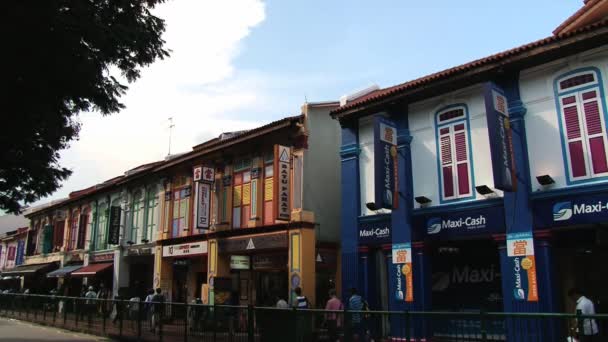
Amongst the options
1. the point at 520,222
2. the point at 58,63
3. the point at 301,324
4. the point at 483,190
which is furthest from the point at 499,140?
the point at 58,63

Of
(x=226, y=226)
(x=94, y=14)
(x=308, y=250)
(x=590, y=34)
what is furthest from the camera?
(x=226, y=226)

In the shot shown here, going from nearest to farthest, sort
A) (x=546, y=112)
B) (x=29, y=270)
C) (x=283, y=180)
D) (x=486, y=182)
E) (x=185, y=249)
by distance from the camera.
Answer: (x=546, y=112)
(x=486, y=182)
(x=283, y=180)
(x=185, y=249)
(x=29, y=270)

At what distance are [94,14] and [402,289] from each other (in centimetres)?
989

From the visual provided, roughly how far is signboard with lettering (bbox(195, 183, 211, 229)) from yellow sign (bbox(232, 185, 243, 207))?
114 centimetres

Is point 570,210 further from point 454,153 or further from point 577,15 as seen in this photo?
point 577,15

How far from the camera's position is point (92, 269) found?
27.8 meters

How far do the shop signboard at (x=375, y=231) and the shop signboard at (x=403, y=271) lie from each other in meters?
0.54

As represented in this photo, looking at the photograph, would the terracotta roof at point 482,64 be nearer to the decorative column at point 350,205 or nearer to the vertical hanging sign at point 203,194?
the decorative column at point 350,205

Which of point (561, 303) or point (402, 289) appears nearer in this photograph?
point (561, 303)

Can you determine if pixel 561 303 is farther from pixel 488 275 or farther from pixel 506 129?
pixel 506 129

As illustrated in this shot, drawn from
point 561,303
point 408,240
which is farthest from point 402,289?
point 561,303

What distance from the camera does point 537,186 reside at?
40.3 feet

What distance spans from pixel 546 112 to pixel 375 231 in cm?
551

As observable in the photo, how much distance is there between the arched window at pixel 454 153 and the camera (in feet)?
44.7
